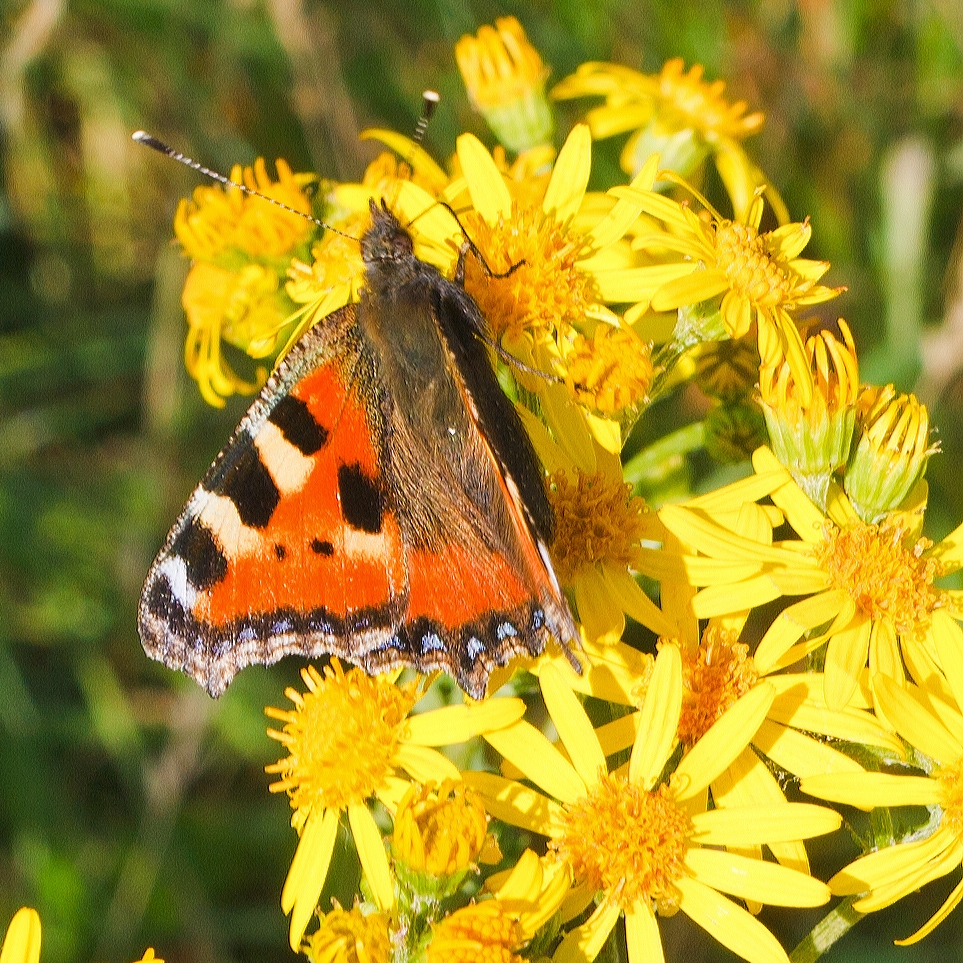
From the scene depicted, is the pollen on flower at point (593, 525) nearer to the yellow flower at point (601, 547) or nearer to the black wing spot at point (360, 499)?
the yellow flower at point (601, 547)

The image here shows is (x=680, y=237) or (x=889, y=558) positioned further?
(x=680, y=237)

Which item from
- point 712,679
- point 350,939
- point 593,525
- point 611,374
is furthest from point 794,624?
point 350,939

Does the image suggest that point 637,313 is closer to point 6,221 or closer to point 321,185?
point 321,185

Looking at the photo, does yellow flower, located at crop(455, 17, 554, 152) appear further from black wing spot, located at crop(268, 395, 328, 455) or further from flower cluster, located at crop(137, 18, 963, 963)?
black wing spot, located at crop(268, 395, 328, 455)

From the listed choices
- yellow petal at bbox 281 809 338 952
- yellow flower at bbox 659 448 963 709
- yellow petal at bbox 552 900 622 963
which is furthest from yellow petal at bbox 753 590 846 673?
yellow petal at bbox 281 809 338 952

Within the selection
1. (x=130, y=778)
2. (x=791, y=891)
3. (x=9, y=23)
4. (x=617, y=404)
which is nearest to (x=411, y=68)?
(x=9, y=23)

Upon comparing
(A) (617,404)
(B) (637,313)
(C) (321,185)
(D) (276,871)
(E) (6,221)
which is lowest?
(D) (276,871)
